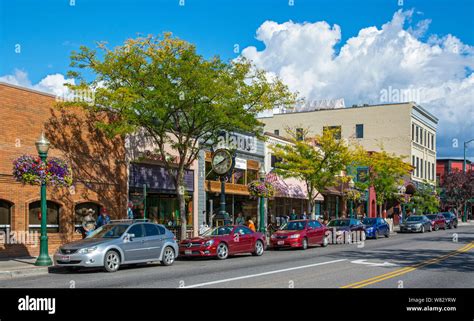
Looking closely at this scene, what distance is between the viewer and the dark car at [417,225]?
4406 cm

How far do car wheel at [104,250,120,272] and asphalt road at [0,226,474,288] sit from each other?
0.84 feet

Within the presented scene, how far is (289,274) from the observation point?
1541 cm

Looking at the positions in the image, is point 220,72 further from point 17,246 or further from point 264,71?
point 17,246

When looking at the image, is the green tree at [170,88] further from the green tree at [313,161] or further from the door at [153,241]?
the green tree at [313,161]

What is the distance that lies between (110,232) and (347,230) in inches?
697

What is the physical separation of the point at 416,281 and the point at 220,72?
42.0 feet

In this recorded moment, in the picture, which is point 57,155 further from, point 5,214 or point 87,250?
point 87,250

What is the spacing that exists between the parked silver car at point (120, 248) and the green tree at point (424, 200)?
46.6 m

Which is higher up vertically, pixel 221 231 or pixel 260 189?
pixel 260 189

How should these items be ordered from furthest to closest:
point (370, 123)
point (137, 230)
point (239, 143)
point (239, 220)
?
point (370, 123) → point (239, 143) → point (239, 220) → point (137, 230)

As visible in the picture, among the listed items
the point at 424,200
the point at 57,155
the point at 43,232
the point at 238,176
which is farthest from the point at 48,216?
the point at 424,200

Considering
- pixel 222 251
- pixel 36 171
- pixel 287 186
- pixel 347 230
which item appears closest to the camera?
pixel 36 171
